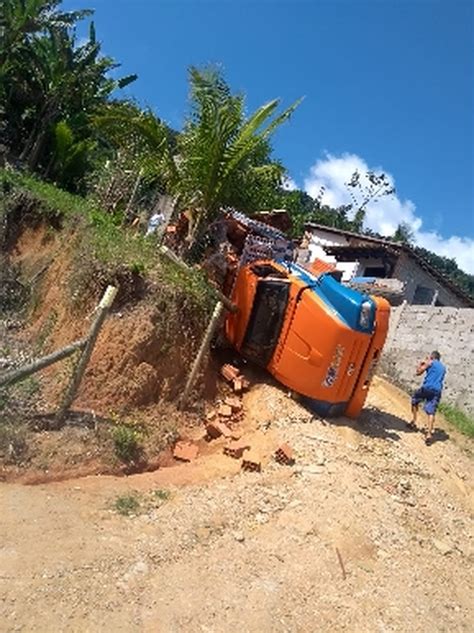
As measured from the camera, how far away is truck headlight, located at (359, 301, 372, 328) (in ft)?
30.2

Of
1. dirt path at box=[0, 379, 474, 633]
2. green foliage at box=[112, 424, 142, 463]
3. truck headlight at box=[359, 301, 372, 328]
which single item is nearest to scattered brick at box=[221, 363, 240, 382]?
dirt path at box=[0, 379, 474, 633]

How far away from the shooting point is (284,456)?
27.1 ft

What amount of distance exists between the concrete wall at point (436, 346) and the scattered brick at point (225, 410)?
6.59 metres

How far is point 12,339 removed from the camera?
9500mm

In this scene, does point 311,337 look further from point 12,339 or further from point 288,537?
point 12,339

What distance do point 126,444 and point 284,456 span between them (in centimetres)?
196

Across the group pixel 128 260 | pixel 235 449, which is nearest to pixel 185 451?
pixel 235 449

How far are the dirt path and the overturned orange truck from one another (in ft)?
2.11

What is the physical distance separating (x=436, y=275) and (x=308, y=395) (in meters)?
18.4

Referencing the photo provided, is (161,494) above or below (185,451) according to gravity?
below

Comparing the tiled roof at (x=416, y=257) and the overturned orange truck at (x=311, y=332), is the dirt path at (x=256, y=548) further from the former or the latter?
the tiled roof at (x=416, y=257)

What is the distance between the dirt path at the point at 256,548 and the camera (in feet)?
16.7

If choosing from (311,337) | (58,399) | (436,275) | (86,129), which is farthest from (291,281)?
(436,275)

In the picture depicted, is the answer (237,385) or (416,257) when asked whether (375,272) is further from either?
(237,385)
